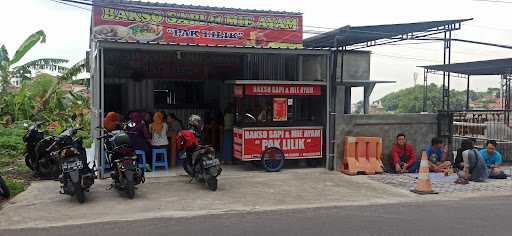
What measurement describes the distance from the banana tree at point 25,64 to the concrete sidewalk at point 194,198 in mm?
10134

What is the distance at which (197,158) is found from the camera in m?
9.66

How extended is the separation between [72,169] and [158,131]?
3.46 meters

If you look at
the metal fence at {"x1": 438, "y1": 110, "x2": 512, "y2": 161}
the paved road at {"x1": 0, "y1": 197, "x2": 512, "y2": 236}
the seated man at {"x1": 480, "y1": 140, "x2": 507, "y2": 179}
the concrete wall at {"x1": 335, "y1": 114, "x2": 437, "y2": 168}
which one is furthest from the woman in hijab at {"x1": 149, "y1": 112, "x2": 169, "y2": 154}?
the seated man at {"x1": 480, "y1": 140, "x2": 507, "y2": 179}

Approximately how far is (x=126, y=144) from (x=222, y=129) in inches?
181

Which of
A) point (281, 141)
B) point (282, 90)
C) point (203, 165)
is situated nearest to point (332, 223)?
point (203, 165)

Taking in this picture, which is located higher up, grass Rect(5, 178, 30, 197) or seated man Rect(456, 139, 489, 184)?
seated man Rect(456, 139, 489, 184)

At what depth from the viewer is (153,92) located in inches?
542

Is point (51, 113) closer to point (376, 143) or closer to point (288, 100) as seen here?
point (288, 100)

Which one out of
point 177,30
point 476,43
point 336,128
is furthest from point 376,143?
point 177,30

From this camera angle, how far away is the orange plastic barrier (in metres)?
11.7

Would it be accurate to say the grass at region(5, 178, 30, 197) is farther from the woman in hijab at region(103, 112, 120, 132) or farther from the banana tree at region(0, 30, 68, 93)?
the banana tree at region(0, 30, 68, 93)

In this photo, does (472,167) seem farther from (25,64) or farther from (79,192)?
(25,64)

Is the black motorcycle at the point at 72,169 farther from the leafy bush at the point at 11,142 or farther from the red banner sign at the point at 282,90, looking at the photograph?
the leafy bush at the point at 11,142

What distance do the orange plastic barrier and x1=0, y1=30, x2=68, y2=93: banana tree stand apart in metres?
12.4
